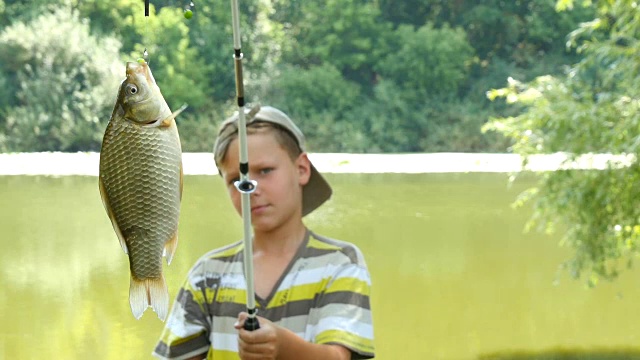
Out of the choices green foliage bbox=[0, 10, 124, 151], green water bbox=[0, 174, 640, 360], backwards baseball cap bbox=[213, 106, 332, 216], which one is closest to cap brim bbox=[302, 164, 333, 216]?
backwards baseball cap bbox=[213, 106, 332, 216]

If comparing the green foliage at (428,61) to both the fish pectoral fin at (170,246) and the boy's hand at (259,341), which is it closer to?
the boy's hand at (259,341)

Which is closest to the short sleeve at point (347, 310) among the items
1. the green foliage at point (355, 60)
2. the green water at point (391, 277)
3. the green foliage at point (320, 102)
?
the green water at point (391, 277)

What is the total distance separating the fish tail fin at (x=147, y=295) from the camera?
0.96 metres

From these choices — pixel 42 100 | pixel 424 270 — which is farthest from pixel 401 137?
pixel 424 270

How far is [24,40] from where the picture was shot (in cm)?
1530

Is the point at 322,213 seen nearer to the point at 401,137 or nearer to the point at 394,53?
the point at 401,137

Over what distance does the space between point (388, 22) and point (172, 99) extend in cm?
457

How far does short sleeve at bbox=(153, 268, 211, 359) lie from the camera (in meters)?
1.33

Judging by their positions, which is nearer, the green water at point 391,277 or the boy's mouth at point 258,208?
the boy's mouth at point 258,208

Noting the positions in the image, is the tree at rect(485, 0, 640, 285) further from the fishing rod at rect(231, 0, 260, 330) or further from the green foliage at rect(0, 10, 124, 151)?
the green foliage at rect(0, 10, 124, 151)

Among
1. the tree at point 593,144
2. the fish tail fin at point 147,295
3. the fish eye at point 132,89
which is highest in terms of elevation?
the fish eye at point 132,89

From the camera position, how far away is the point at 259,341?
43.7 inches

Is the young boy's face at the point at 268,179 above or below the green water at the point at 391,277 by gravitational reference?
above

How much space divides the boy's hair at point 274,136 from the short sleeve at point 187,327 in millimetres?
164
